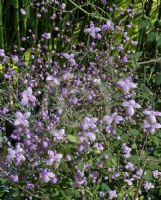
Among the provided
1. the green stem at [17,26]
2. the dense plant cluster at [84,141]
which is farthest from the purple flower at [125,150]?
the green stem at [17,26]

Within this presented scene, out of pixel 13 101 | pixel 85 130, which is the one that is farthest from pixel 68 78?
pixel 13 101

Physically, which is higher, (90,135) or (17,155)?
(90,135)

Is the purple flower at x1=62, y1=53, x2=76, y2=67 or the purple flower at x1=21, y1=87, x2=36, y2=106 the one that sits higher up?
the purple flower at x1=21, y1=87, x2=36, y2=106

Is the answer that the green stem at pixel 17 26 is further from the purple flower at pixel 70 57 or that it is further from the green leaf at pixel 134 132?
the green leaf at pixel 134 132

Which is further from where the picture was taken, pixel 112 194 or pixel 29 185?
pixel 112 194

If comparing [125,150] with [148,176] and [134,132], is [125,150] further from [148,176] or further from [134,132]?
[148,176]

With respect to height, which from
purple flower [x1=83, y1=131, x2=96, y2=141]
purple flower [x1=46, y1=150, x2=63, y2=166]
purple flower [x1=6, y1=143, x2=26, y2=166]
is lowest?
purple flower [x1=6, y1=143, x2=26, y2=166]

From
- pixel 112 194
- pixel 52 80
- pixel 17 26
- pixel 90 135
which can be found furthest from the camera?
pixel 17 26

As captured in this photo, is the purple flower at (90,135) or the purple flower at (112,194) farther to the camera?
the purple flower at (112,194)

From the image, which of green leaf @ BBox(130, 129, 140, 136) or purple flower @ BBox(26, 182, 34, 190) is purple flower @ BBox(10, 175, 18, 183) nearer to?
purple flower @ BBox(26, 182, 34, 190)

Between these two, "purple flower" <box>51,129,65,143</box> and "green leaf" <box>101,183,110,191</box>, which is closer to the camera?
"purple flower" <box>51,129,65,143</box>

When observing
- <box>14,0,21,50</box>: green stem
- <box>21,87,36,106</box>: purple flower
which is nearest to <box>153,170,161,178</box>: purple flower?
<box>21,87,36,106</box>: purple flower

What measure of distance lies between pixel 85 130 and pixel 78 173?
349 mm

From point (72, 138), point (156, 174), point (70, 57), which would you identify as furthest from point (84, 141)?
point (70, 57)
